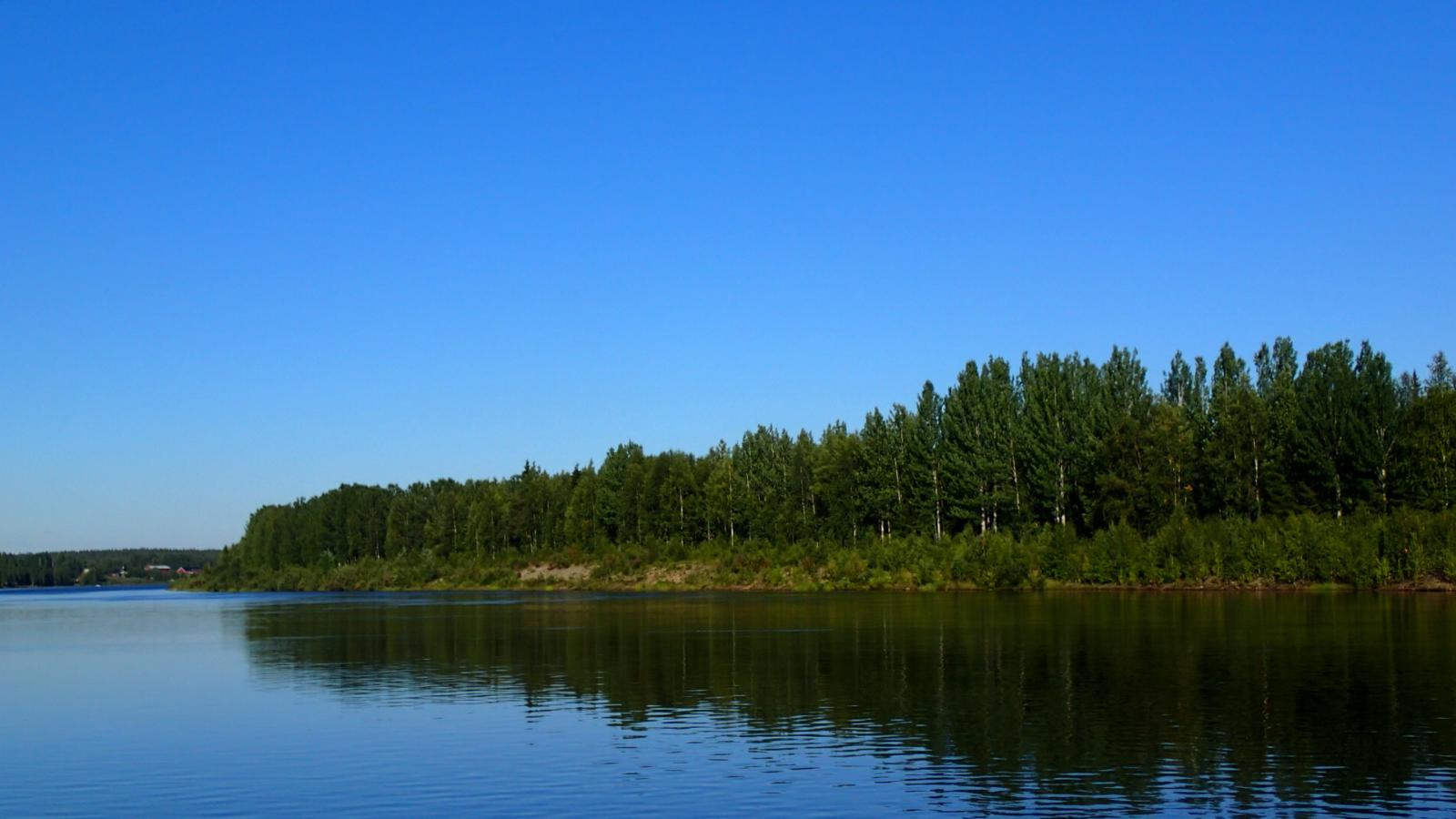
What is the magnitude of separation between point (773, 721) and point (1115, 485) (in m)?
87.5

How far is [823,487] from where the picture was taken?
151125 mm

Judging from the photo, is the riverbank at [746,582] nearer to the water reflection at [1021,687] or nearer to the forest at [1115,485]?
the forest at [1115,485]

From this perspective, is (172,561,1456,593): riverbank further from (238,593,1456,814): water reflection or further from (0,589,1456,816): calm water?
(0,589,1456,816): calm water

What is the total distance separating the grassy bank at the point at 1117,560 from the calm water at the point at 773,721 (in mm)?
23517

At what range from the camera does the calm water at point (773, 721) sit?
28234 mm

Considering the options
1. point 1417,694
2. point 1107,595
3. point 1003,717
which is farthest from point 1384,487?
point 1003,717

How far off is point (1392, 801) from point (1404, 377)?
400ft

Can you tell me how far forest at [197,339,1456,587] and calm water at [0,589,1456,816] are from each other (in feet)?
99.9

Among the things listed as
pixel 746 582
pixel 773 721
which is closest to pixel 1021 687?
pixel 773 721

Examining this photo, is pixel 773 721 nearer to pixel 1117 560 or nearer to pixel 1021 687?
pixel 1021 687

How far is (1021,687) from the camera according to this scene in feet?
146

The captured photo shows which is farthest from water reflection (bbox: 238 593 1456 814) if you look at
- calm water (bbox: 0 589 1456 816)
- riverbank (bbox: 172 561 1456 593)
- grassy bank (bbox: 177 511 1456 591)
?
riverbank (bbox: 172 561 1456 593)

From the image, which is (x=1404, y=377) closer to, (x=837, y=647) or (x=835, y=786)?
(x=837, y=647)

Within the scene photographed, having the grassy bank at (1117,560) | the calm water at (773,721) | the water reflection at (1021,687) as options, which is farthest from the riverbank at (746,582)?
the calm water at (773,721)
